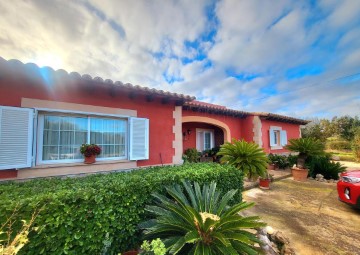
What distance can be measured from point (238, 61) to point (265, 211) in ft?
26.4

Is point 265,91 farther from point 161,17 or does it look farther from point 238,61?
point 161,17

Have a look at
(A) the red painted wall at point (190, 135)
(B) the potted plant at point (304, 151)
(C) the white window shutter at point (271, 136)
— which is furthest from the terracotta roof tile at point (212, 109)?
(B) the potted plant at point (304, 151)

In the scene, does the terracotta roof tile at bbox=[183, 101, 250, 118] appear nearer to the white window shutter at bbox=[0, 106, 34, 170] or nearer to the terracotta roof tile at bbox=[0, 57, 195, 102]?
the terracotta roof tile at bbox=[0, 57, 195, 102]

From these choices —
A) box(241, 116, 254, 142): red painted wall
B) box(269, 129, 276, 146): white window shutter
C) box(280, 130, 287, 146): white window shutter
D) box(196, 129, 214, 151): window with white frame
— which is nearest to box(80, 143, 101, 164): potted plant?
box(196, 129, 214, 151): window with white frame

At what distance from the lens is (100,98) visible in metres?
4.56

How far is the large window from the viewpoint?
12.8ft

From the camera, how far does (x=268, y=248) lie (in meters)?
2.63

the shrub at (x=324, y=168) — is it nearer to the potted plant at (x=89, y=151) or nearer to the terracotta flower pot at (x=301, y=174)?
the terracotta flower pot at (x=301, y=174)

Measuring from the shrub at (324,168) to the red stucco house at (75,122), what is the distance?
26.8 feet

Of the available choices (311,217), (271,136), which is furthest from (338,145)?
(311,217)

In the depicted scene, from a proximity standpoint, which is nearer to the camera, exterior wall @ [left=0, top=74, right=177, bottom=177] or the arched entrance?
exterior wall @ [left=0, top=74, right=177, bottom=177]

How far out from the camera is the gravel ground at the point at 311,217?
10.2ft

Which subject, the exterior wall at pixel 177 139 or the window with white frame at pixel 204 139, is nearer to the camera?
the exterior wall at pixel 177 139

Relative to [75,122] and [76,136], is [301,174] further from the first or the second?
[75,122]
